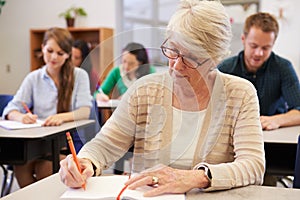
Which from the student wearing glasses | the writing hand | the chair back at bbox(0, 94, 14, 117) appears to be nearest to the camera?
the writing hand

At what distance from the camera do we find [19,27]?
532cm

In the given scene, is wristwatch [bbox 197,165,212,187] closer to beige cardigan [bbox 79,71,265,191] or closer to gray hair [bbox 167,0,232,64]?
beige cardigan [bbox 79,71,265,191]

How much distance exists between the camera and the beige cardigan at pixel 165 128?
1129 mm

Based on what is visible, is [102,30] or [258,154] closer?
[258,154]

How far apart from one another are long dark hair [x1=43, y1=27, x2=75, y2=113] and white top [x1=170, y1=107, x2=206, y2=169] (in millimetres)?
1370

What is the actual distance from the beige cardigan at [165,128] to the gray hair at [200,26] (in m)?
0.14

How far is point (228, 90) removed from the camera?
47.1 inches

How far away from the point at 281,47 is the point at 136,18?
1.87 m

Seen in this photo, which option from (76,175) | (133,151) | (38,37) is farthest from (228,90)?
(38,37)

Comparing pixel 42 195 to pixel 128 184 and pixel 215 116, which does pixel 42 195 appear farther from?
pixel 215 116

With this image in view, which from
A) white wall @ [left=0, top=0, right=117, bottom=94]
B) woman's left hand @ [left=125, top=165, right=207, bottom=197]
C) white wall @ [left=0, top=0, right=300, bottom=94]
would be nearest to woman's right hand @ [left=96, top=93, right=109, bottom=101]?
A: woman's left hand @ [left=125, top=165, right=207, bottom=197]

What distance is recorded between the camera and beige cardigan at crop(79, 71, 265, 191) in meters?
1.13

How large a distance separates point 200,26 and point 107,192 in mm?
513

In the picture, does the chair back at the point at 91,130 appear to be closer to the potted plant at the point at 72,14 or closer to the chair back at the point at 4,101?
the chair back at the point at 4,101
